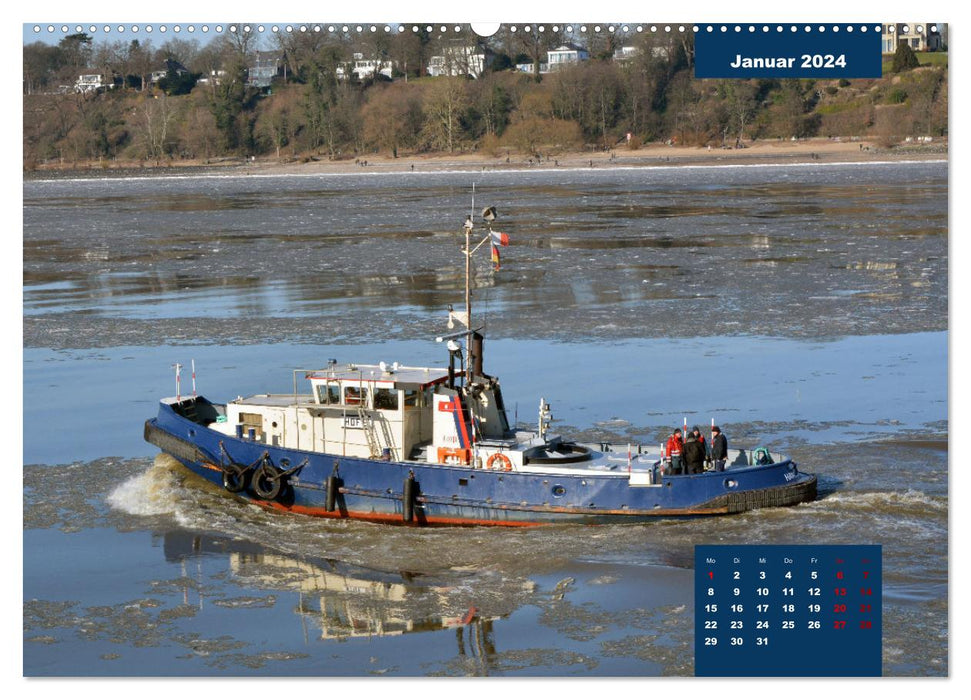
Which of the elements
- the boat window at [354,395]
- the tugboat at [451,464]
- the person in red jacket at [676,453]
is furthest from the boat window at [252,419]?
the person in red jacket at [676,453]

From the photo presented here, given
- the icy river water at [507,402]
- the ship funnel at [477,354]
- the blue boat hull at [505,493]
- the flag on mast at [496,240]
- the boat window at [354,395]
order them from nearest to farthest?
the icy river water at [507,402]
the flag on mast at [496,240]
the blue boat hull at [505,493]
the ship funnel at [477,354]
the boat window at [354,395]

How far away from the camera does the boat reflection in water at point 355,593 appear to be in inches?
722

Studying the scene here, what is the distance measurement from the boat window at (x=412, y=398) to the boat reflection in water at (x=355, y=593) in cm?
342

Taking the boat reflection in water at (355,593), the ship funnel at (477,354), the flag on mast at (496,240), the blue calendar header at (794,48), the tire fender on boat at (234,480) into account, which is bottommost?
the boat reflection in water at (355,593)

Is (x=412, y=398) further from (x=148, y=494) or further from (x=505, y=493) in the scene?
(x=148, y=494)

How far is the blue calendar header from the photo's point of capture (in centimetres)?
1366

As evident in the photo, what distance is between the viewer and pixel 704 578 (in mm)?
13195

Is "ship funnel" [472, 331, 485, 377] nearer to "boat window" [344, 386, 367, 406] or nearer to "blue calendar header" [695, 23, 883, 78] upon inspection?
"boat window" [344, 386, 367, 406]

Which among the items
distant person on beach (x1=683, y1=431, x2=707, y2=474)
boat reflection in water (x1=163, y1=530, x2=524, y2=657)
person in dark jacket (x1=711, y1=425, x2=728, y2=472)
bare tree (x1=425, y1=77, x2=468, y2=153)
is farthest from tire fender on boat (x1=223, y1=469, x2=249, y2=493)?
bare tree (x1=425, y1=77, x2=468, y2=153)

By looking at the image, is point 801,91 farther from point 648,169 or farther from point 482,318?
point 482,318

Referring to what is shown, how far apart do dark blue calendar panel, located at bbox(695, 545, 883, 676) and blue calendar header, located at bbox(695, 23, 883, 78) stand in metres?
4.72

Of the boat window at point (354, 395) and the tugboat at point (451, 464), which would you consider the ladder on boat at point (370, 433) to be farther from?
the boat window at point (354, 395)

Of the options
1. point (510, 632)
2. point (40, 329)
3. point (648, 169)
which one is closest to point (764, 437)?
point (510, 632)

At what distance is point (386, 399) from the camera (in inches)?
950
